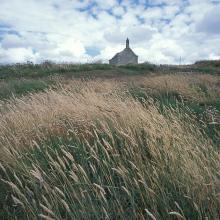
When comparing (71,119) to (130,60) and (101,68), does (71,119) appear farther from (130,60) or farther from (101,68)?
(130,60)

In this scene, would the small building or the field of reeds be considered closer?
the field of reeds

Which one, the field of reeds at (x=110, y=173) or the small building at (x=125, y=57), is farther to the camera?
the small building at (x=125, y=57)

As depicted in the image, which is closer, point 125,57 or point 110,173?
point 110,173

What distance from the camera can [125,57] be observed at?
5625 cm

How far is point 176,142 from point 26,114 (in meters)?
2.81

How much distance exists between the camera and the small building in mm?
55188

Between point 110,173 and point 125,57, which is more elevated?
point 110,173

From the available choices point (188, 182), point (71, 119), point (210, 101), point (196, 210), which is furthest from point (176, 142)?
point (210, 101)

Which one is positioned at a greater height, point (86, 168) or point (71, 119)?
point (71, 119)

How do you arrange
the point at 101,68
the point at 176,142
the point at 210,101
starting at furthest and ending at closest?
1. the point at 101,68
2. the point at 210,101
3. the point at 176,142

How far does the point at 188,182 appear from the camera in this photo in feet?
9.33

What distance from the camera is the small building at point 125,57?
5519 centimetres

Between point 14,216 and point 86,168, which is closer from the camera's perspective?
point 14,216

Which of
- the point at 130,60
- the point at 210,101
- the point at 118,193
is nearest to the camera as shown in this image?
the point at 118,193
